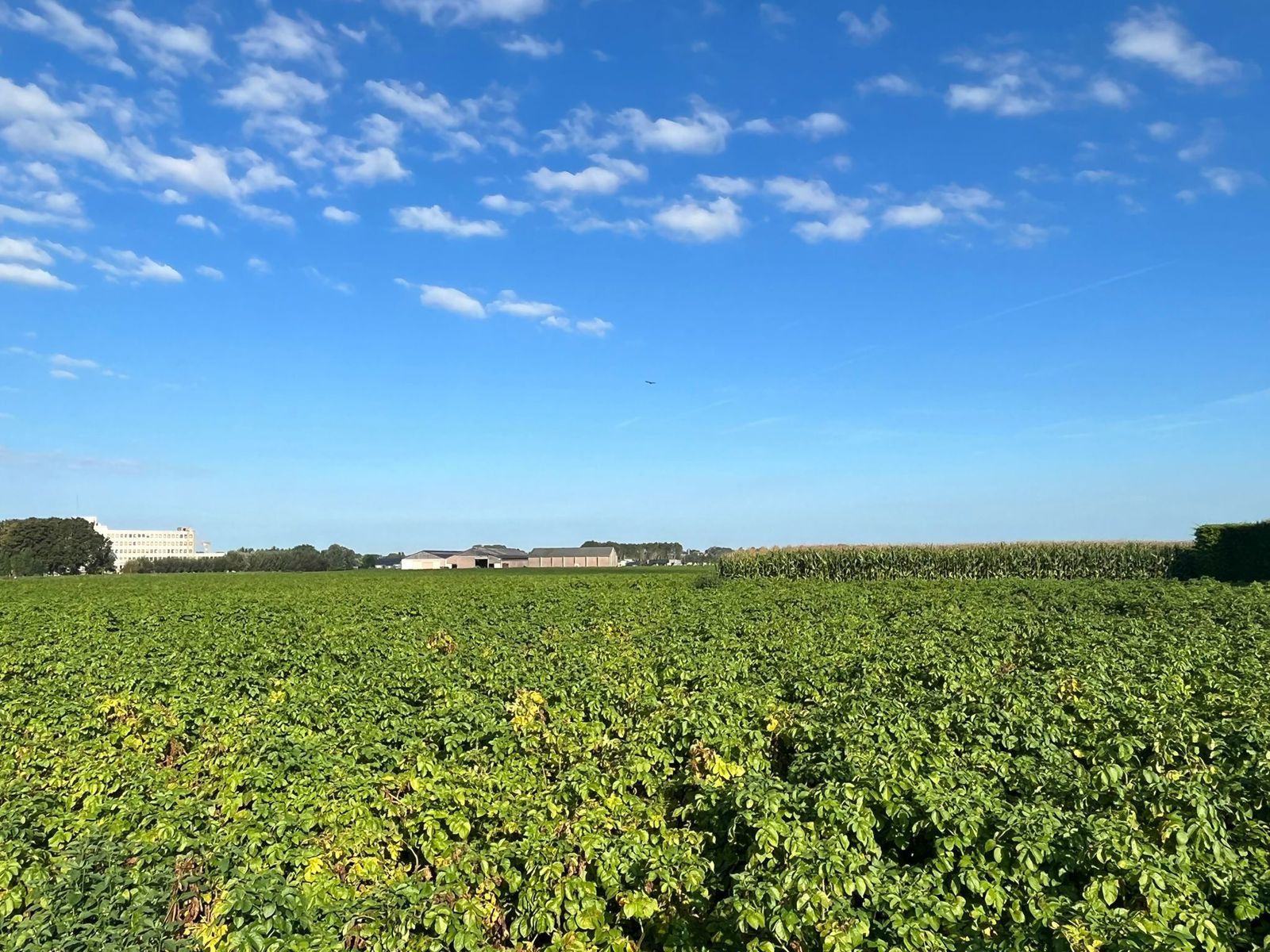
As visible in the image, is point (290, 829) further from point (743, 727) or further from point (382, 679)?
point (382, 679)

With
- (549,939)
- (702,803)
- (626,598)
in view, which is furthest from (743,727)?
(626,598)

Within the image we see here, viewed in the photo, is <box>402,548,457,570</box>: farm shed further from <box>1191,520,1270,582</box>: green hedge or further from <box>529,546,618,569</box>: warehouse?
<box>1191,520,1270,582</box>: green hedge

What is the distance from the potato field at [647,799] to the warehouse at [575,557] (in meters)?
126

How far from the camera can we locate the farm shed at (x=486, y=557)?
14162cm

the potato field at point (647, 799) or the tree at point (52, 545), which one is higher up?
the tree at point (52, 545)

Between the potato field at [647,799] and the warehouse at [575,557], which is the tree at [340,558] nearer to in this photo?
the warehouse at [575,557]

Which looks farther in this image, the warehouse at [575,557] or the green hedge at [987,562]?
the warehouse at [575,557]

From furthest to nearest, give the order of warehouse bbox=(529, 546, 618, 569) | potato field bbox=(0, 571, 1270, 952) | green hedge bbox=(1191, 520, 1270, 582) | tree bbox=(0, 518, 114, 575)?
warehouse bbox=(529, 546, 618, 569) → tree bbox=(0, 518, 114, 575) → green hedge bbox=(1191, 520, 1270, 582) → potato field bbox=(0, 571, 1270, 952)

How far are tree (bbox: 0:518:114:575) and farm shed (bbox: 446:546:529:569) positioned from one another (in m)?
53.2

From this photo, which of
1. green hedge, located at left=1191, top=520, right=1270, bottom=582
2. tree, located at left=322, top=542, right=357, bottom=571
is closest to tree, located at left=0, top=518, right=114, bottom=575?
tree, located at left=322, top=542, right=357, bottom=571

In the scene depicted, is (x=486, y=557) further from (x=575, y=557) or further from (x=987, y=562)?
(x=987, y=562)

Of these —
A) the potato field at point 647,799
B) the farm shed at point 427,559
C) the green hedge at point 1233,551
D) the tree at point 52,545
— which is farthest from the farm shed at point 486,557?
the potato field at point 647,799

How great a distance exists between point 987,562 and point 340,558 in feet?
411

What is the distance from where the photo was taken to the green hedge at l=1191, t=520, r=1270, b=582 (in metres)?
38.7
